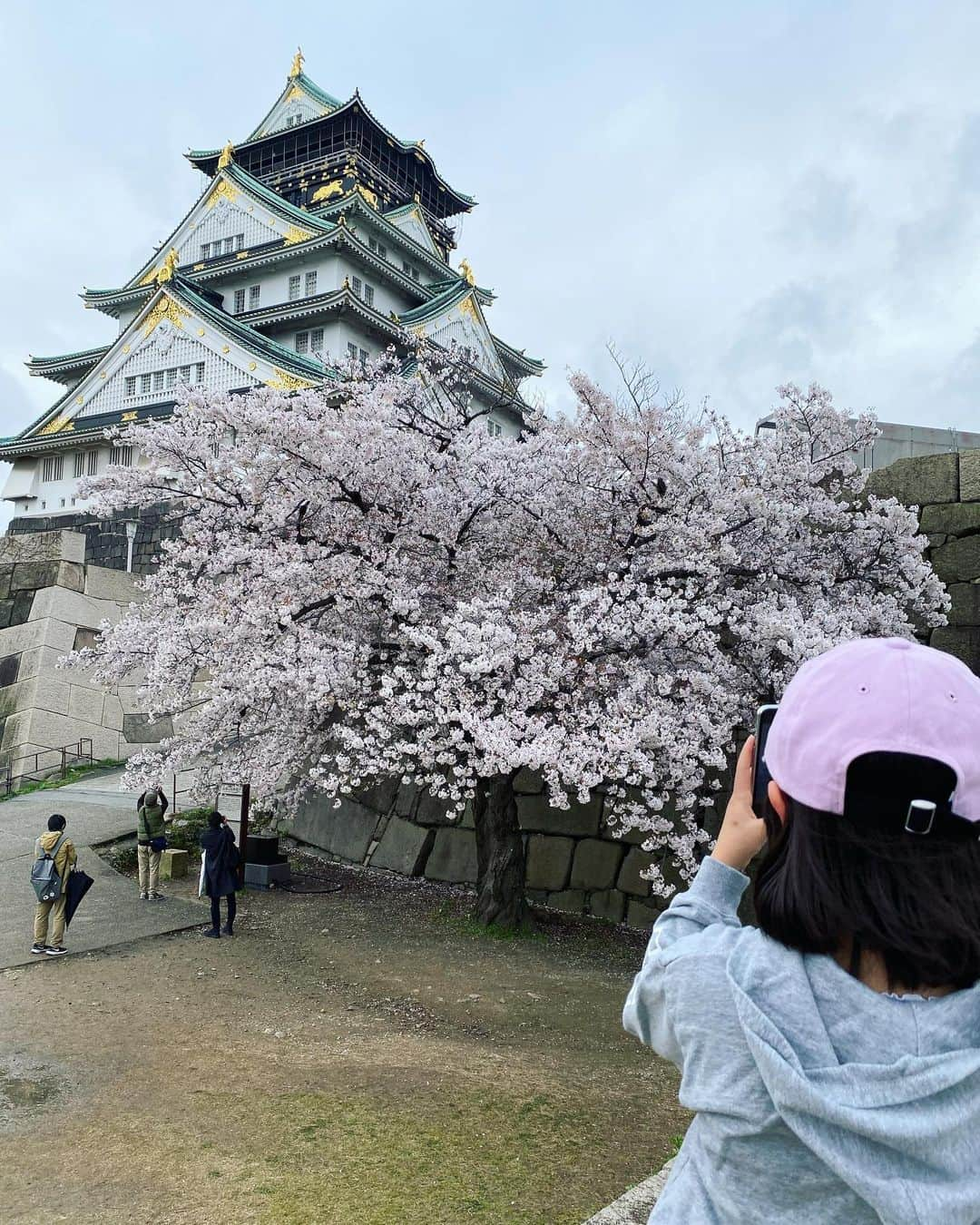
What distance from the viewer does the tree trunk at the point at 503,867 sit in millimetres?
9047

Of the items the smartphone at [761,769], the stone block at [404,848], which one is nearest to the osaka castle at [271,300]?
the stone block at [404,848]

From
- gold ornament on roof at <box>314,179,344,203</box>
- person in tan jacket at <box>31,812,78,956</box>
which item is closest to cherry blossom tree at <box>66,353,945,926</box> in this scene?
person in tan jacket at <box>31,812,78,956</box>

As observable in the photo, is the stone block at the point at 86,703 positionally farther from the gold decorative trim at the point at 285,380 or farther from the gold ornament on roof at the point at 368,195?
the gold ornament on roof at the point at 368,195

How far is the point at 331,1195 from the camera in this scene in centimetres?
396

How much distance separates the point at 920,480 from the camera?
8750mm

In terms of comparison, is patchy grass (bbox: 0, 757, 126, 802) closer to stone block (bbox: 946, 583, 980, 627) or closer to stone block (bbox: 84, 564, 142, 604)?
stone block (bbox: 84, 564, 142, 604)

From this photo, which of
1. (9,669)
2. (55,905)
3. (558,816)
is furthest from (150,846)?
(9,669)

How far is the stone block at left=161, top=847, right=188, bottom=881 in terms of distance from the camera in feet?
34.2

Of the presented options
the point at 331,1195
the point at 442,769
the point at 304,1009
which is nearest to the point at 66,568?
the point at 442,769

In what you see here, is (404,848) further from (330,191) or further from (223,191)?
(330,191)

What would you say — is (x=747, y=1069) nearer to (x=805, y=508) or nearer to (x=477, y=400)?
(x=805, y=508)

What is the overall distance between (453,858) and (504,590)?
15.6ft

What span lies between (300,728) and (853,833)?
8249mm

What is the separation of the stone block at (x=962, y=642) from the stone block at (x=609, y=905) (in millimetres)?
4123
